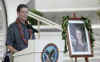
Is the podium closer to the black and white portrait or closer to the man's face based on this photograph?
the man's face

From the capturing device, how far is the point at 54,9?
1206 centimetres

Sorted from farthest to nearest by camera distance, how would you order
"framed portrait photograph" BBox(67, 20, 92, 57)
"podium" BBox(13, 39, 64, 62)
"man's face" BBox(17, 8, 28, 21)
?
1. "framed portrait photograph" BBox(67, 20, 92, 57)
2. "man's face" BBox(17, 8, 28, 21)
3. "podium" BBox(13, 39, 64, 62)

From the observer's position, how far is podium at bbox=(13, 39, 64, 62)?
3.32 metres

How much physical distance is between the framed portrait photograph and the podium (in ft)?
4.07

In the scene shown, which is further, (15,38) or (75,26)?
(75,26)

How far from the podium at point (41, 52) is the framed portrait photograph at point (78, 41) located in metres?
1.24

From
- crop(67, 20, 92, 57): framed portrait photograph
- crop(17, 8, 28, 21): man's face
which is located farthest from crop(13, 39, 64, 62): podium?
crop(67, 20, 92, 57): framed portrait photograph

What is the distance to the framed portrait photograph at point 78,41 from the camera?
475cm

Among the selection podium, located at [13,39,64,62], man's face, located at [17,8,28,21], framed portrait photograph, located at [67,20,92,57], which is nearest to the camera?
podium, located at [13,39,64,62]

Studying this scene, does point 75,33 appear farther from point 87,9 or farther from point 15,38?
point 87,9

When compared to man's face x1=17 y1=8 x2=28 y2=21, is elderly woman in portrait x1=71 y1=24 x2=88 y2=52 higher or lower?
lower

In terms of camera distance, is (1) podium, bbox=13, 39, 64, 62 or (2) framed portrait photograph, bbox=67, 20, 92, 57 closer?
(1) podium, bbox=13, 39, 64, 62

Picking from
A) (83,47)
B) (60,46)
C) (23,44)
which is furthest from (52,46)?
(83,47)

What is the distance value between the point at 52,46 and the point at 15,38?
1.48 ft
